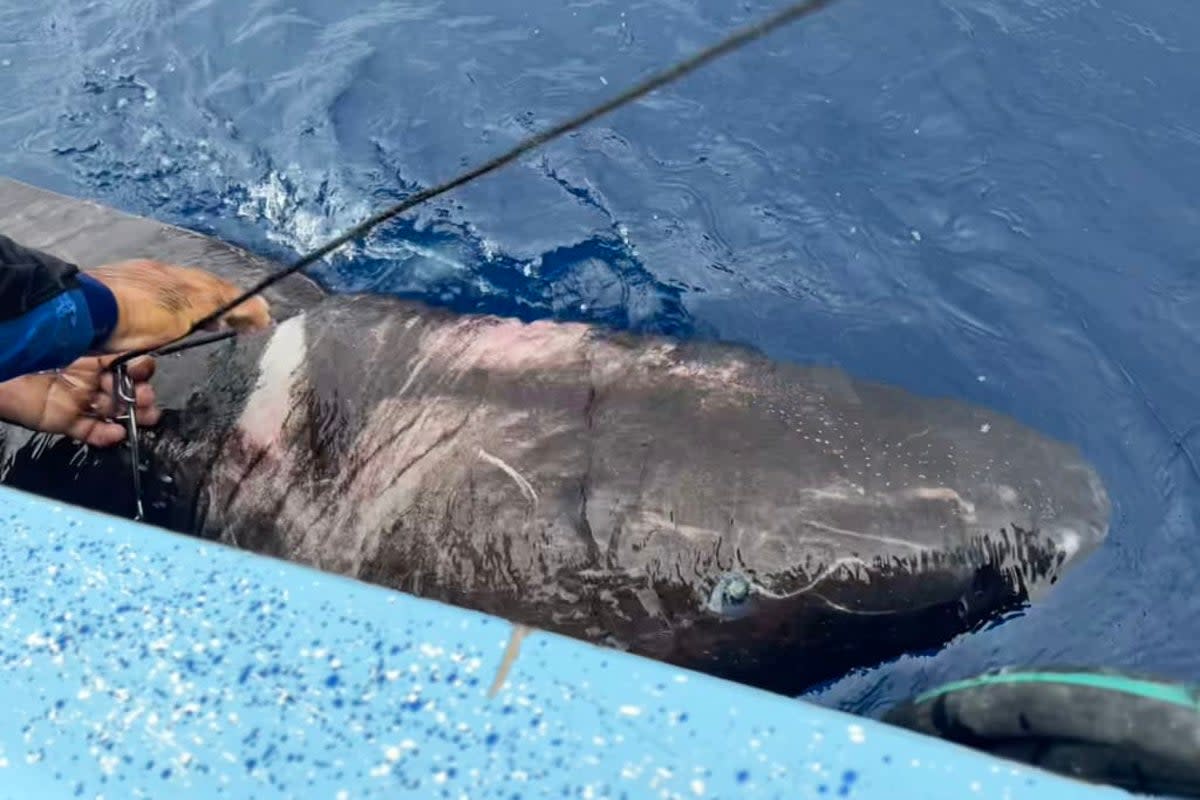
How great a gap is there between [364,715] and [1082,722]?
1.63 metres

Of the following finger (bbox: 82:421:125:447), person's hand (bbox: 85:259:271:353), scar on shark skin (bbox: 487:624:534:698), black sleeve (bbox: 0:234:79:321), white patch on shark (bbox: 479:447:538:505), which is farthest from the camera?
finger (bbox: 82:421:125:447)

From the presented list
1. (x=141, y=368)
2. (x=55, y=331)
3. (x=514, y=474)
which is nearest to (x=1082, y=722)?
(x=514, y=474)

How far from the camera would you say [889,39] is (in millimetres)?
5582

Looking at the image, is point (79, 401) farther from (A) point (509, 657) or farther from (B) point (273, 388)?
(A) point (509, 657)

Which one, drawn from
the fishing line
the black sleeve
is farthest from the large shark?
the black sleeve

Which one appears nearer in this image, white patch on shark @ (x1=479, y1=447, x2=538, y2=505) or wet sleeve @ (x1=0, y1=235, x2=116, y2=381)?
wet sleeve @ (x1=0, y1=235, x2=116, y2=381)

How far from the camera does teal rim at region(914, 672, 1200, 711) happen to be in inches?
104

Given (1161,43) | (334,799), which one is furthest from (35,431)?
(1161,43)

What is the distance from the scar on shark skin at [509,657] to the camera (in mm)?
2086

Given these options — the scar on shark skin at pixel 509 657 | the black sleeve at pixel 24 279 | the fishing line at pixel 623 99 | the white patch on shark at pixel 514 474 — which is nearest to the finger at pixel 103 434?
the fishing line at pixel 623 99

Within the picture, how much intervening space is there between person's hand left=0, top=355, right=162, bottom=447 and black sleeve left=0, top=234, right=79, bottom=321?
0.55 metres

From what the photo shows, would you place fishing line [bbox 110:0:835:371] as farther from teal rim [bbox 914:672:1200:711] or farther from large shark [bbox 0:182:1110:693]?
teal rim [bbox 914:672:1200:711]

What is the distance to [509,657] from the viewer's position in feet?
6.99

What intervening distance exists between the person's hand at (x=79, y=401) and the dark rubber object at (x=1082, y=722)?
245cm
